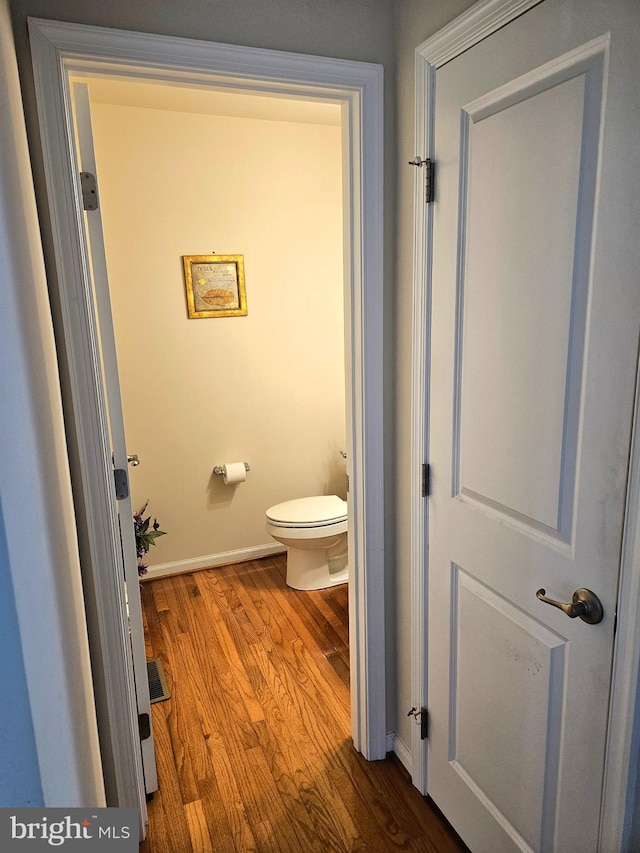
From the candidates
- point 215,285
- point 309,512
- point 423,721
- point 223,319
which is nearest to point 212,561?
point 309,512

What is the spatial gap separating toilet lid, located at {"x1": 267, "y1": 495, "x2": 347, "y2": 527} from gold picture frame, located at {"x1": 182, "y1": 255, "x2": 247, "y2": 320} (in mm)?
1128

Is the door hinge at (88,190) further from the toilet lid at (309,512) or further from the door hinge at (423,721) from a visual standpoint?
the toilet lid at (309,512)

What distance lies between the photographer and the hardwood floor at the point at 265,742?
169 centimetres

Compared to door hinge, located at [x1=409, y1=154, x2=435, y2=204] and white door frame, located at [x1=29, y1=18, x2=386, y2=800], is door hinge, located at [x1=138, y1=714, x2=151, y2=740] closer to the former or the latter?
white door frame, located at [x1=29, y1=18, x2=386, y2=800]

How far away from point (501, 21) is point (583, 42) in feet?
0.80

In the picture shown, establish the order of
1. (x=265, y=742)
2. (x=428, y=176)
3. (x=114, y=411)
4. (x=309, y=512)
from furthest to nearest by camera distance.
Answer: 1. (x=309, y=512)
2. (x=265, y=742)
3. (x=114, y=411)
4. (x=428, y=176)

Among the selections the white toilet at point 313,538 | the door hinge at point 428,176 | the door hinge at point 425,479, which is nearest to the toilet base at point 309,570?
the white toilet at point 313,538

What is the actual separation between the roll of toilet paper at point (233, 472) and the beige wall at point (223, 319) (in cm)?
7

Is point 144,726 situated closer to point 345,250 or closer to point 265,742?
point 265,742

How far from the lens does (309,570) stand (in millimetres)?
3143

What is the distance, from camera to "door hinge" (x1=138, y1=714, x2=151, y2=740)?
177cm

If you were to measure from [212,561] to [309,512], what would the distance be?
31.1 inches

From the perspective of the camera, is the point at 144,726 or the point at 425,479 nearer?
the point at 425,479

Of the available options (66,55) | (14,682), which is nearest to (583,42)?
(66,55)
